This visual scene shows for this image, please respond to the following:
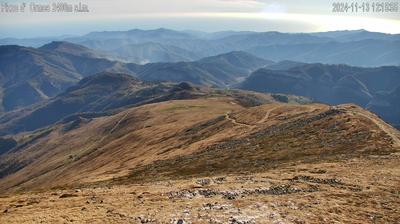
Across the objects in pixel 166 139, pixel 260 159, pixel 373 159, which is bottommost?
pixel 166 139

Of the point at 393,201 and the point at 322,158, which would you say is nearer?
the point at 393,201

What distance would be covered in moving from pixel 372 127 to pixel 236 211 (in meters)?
52.6

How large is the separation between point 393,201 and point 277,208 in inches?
496

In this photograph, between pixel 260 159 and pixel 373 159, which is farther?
pixel 260 159

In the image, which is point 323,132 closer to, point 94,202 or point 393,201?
point 393,201

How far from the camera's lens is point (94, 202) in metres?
45.7

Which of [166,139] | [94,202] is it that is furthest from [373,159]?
[166,139]

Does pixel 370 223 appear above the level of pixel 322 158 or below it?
above

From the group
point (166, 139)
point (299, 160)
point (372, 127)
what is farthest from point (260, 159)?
point (166, 139)

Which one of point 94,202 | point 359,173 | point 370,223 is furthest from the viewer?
point 359,173

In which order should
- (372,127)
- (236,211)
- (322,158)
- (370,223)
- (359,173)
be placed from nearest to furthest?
(370,223) → (236,211) → (359,173) → (322,158) → (372,127)

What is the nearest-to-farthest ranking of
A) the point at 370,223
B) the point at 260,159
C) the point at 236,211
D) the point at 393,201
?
the point at 370,223, the point at 236,211, the point at 393,201, the point at 260,159

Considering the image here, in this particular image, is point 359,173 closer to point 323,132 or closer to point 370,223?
point 370,223

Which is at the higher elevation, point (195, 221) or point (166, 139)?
point (195, 221)
